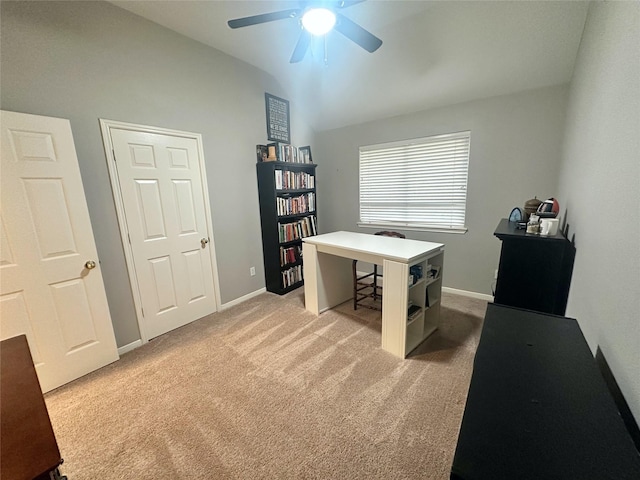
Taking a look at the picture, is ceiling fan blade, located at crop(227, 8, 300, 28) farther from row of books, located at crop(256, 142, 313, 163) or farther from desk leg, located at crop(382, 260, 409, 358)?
desk leg, located at crop(382, 260, 409, 358)

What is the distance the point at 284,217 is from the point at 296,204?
0.86 feet

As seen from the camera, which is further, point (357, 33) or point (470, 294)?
point (470, 294)

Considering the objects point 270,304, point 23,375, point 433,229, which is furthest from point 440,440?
point 433,229

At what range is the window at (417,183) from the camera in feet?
10.0

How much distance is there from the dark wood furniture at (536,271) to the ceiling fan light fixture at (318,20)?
1.76 metres

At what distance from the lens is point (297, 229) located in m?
3.58

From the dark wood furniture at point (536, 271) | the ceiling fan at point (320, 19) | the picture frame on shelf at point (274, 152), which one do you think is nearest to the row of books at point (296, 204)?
the picture frame on shelf at point (274, 152)

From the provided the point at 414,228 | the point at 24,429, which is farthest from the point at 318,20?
the point at 414,228

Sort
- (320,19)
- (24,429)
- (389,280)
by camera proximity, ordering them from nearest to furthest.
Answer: (24,429) < (320,19) < (389,280)

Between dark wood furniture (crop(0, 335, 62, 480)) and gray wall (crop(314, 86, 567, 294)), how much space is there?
355 cm

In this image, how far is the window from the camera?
3.06m

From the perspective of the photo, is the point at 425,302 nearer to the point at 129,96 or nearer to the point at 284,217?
the point at 284,217

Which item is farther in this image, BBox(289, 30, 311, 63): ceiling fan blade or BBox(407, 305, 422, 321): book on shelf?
BBox(407, 305, 422, 321): book on shelf

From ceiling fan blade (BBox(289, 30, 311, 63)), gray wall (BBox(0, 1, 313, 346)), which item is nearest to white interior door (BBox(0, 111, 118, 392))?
gray wall (BBox(0, 1, 313, 346))
